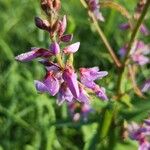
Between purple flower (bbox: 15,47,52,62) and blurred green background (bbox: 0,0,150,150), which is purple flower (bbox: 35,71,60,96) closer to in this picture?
purple flower (bbox: 15,47,52,62)

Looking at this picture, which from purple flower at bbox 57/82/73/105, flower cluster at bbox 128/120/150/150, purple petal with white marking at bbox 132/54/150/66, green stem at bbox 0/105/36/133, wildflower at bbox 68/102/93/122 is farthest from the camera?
green stem at bbox 0/105/36/133

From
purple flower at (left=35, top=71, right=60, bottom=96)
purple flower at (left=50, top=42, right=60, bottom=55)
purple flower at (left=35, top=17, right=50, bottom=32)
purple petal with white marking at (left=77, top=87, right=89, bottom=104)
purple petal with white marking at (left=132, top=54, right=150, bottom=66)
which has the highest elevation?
purple flower at (left=35, top=17, right=50, bottom=32)

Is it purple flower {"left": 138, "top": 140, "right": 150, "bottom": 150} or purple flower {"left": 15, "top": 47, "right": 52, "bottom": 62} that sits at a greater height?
purple flower {"left": 15, "top": 47, "right": 52, "bottom": 62}

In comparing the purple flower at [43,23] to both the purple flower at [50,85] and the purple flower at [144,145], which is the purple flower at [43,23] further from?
the purple flower at [144,145]

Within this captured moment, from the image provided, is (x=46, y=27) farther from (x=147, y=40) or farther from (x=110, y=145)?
(x=147, y=40)

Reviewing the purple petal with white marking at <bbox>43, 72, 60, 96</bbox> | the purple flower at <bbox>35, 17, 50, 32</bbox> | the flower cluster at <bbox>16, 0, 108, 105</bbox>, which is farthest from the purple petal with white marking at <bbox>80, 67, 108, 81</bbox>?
the purple flower at <bbox>35, 17, 50, 32</bbox>

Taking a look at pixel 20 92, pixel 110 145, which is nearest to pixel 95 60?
pixel 20 92

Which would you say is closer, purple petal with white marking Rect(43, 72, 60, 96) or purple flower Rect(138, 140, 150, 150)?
purple petal with white marking Rect(43, 72, 60, 96)

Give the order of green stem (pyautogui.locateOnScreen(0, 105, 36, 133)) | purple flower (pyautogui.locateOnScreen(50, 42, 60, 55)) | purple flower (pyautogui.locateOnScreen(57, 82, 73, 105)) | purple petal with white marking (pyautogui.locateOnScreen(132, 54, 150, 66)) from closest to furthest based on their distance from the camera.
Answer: purple flower (pyautogui.locateOnScreen(50, 42, 60, 55))
purple flower (pyautogui.locateOnScreen(57, 82, 73, 105))
purple petal with white marking (pyautogui.locateOnScreen(132, 54, 150, 66))
green stem (pyautogui.locateOnScreen(0, 105, 36, 133))
